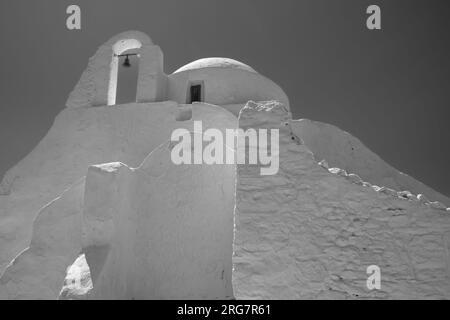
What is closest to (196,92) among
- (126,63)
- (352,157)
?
(126,63)

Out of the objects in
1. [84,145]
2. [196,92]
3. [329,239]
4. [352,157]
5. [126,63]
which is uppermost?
[126,63]

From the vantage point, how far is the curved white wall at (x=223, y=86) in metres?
11.7

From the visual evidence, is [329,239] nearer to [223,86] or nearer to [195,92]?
[223,86]

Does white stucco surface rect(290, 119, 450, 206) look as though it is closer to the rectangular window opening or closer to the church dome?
the rectangular window opening

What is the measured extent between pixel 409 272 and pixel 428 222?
0.54 m

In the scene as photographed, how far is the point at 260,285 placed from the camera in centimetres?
398

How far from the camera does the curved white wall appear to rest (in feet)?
38.4

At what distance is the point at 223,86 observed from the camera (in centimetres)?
1188

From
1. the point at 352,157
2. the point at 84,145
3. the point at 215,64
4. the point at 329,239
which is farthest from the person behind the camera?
the point at 215,64

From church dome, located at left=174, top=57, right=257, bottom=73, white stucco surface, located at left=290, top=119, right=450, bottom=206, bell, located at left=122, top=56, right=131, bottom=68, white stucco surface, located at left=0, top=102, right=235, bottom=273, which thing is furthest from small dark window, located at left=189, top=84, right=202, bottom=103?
white stucco surface, located at left=290, top=119, right=450, bottom=206

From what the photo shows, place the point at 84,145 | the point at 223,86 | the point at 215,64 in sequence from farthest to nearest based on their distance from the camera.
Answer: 1. the point at 215,64
2. the point at 223,86
3. the point at 84,145

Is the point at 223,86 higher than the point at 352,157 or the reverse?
higher
